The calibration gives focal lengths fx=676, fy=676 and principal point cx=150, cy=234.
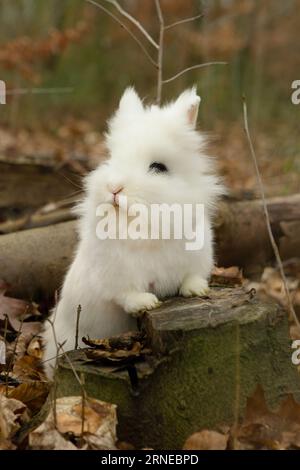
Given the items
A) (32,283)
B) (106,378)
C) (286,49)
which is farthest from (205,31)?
(106,378)

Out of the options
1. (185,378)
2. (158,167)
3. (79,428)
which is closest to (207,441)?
(185,378)

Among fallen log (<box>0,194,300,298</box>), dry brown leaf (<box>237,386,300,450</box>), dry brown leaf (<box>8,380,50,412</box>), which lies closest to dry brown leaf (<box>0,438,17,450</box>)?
dry brown leaf (<box>8,380,50,412</box>)

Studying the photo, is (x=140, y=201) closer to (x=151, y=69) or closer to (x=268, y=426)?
(x=268, y=426)

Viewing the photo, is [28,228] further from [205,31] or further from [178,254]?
[205,31]

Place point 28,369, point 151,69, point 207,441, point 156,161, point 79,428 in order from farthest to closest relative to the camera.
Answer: point 151,69 → point 28,369 → point 156,161 → point 79,428 → point 207,441

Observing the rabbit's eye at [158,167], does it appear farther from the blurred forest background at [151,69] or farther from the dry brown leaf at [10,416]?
the blurred forest background at [151,69]

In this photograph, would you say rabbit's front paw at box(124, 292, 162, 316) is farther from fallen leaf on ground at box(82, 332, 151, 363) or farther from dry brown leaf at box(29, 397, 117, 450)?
dry brown leaf at box(29, 397, 117, 450)
